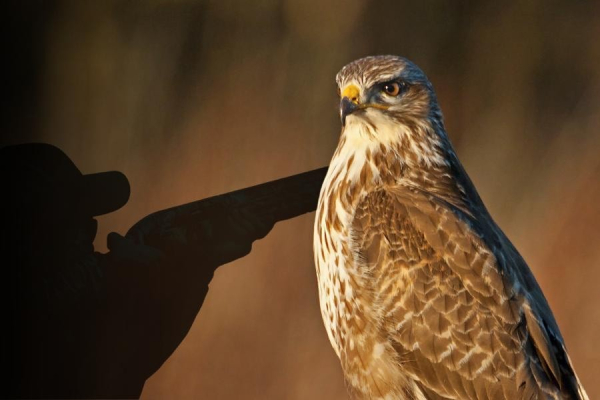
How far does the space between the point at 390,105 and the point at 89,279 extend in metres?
1.01

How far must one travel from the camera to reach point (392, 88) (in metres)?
2.01

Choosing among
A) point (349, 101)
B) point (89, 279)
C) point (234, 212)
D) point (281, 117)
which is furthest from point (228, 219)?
point (349, 101)

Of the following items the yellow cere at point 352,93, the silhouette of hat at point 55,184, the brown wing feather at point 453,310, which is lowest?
the brown wing feather at point 453,310

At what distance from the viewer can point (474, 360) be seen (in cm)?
180

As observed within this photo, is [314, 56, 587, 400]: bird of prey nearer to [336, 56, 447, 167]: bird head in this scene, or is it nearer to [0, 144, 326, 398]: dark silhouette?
[336, 56, 447, 167]: bird head

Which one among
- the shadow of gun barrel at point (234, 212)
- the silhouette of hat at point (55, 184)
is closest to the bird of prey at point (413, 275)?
the shadow of gun barrel at point (234, 212)

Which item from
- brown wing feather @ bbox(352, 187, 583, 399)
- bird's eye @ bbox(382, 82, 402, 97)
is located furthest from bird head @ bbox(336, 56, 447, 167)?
brown wing feather @ bbox(352, 187, 583, 399)

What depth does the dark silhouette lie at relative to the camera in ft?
7.70

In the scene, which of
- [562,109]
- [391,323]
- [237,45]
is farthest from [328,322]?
[562,109]

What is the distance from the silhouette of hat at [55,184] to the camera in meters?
2.33

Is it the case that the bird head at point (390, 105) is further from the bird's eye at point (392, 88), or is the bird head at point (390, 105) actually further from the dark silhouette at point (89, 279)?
the dark silhouette at point (89, 279)

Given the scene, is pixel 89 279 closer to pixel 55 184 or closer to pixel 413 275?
pixel 55 184

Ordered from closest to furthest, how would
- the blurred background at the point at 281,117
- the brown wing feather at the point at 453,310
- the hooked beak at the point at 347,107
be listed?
the brown wing feather at the point at 453,310
the hooked beak at the point at 347,107
the blurred background at the point at 281,117

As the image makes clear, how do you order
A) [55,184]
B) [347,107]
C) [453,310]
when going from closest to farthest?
[453,310] → [347,107] → [55,184]
